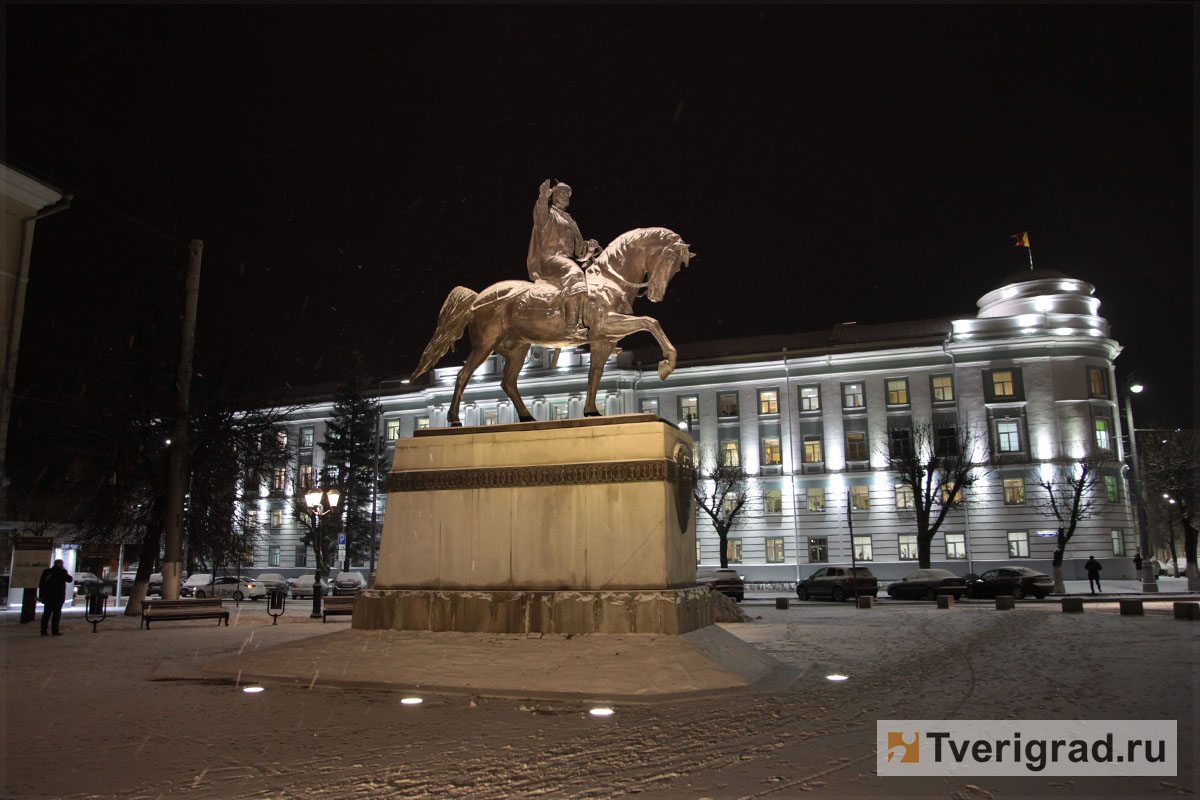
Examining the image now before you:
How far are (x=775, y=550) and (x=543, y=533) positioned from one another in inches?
1561

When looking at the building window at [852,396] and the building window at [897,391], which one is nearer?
the building window at [897,391]

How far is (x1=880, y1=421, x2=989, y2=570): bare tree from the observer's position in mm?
39531

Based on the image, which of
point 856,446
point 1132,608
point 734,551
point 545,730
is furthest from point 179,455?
point 856,446

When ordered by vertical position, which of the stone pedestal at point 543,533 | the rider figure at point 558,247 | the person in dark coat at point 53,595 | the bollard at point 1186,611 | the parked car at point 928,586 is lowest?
the parked car at point 928,586

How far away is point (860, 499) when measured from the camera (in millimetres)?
46688

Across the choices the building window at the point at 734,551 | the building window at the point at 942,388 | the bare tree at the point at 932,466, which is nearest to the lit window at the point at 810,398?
the bare tree at the point at 932,466

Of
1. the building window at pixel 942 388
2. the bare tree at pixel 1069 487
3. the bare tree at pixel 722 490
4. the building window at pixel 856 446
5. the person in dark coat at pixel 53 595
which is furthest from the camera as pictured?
the building window at pixel 856 446

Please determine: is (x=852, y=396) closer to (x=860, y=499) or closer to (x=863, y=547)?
→ (x=860, y=499)

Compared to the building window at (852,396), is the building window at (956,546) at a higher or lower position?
lower

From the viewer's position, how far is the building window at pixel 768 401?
49969 millimetres

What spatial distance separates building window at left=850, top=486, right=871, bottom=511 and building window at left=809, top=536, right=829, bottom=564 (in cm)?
260

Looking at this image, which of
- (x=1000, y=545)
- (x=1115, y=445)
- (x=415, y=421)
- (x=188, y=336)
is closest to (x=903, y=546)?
(x=1000, y=545)

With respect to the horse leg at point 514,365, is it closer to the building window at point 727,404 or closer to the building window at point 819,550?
the building window at point 819,550

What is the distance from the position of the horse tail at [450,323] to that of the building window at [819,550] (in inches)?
1536
